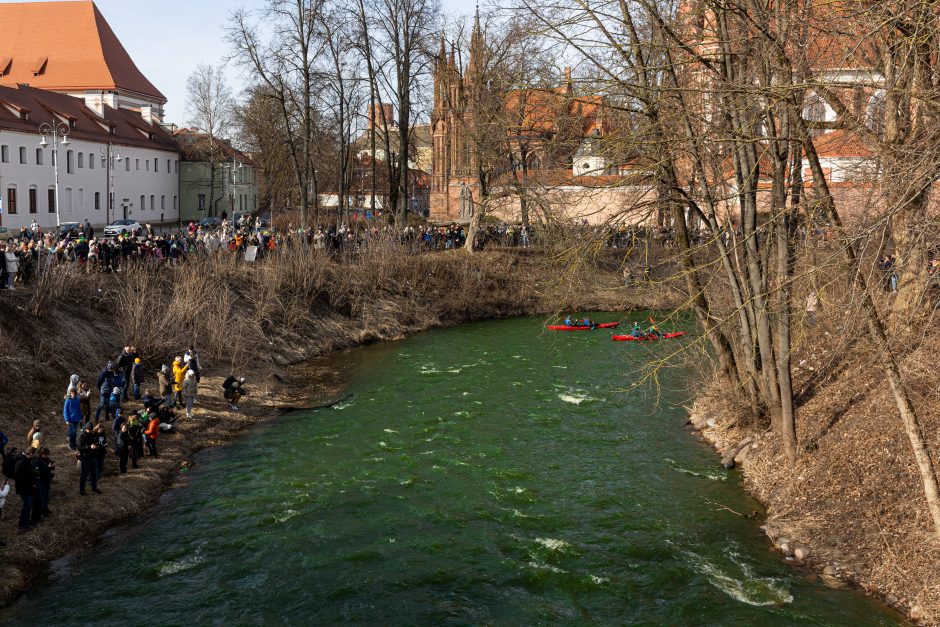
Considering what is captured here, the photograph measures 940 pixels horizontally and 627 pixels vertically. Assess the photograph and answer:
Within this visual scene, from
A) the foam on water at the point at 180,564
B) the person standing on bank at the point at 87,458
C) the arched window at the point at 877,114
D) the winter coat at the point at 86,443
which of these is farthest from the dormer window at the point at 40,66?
the arched window at the point at 877,114

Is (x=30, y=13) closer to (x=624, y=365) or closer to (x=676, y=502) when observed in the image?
(x=624, y=365)

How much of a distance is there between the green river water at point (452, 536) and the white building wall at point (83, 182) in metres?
38.2

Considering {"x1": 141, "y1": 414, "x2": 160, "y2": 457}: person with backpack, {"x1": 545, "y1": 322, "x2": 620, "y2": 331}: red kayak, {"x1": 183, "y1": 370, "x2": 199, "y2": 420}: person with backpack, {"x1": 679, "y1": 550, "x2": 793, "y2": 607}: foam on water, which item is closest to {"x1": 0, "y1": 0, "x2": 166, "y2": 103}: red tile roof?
{"x1": 545, "y1": 322, "x2": 620, "y2": 331}: red kayak

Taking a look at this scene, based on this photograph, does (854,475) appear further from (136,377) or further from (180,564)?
(136,377)

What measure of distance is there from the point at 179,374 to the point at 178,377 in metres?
0.10

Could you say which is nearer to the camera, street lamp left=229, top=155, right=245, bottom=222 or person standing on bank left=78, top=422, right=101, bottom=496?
person standing on bank left=78, top=422, right=101, bottom=496

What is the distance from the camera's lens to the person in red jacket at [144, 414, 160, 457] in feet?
61.6

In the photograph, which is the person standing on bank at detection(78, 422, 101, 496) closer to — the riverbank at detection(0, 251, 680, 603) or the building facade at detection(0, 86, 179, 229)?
the riverbank at detection(0, 251, 680, 603)

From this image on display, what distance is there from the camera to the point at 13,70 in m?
76.8

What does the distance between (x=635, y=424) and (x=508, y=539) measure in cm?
814

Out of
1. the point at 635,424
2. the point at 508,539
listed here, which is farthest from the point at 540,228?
the point at 508,539

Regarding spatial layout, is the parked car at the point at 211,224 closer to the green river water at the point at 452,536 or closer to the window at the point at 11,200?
the window at the point at 11,200

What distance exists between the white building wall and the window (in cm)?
9

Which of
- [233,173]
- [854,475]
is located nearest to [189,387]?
[854,475]
